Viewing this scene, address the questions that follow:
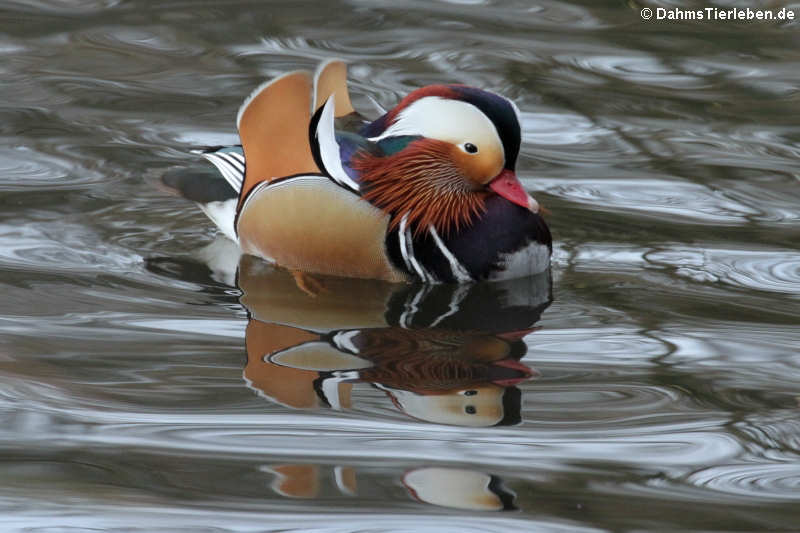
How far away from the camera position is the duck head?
17.1 ft

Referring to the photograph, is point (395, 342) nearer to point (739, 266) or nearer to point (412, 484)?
point (412, 484)

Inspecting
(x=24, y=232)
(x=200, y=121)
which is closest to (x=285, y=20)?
(x=200, y=121)

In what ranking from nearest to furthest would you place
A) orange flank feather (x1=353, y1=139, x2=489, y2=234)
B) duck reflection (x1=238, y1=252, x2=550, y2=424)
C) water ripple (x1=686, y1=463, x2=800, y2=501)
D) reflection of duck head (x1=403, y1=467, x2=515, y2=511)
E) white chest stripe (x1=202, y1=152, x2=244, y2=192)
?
reflection of duck head (x1=403, y1=467, x2=515, y2=511) → water ripple (x1=686, y1=463, x2=800, y2=501) → duck reflection (x1=238, y1=252, x2=550, y2=424) → orange flank feather (x1=353, y1=139, x2=489, y2=234) → white chest stripe (x1=202, y1=152, x2=244, y2=192)

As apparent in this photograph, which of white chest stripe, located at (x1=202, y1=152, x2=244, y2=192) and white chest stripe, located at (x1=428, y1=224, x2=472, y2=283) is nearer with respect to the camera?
white chest stripe, located at (x1=428, y1=224, x2=472, y2=283)

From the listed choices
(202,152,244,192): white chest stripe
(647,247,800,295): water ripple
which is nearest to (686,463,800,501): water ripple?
(647,247,800,295): water ripple

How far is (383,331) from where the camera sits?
A: 475cm

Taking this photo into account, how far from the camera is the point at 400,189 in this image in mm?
5391

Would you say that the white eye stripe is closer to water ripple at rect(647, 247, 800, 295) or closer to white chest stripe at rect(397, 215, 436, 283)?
white chest stripe at rect(397, 215, 436, 283)

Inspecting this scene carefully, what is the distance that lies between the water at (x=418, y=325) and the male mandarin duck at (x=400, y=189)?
132 mm

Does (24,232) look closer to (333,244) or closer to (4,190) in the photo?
(4,190)

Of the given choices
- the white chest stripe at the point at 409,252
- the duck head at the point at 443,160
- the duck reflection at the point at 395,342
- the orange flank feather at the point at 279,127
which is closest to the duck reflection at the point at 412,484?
the duck reflection at the point at 395,342

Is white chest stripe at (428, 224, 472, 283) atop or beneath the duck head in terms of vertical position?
beneath

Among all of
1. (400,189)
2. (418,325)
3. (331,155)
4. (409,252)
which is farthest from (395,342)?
(331,155)

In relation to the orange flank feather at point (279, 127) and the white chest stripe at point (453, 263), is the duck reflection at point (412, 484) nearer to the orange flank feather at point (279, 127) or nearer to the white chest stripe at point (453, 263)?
the white chest stripe at point (453, 263)
